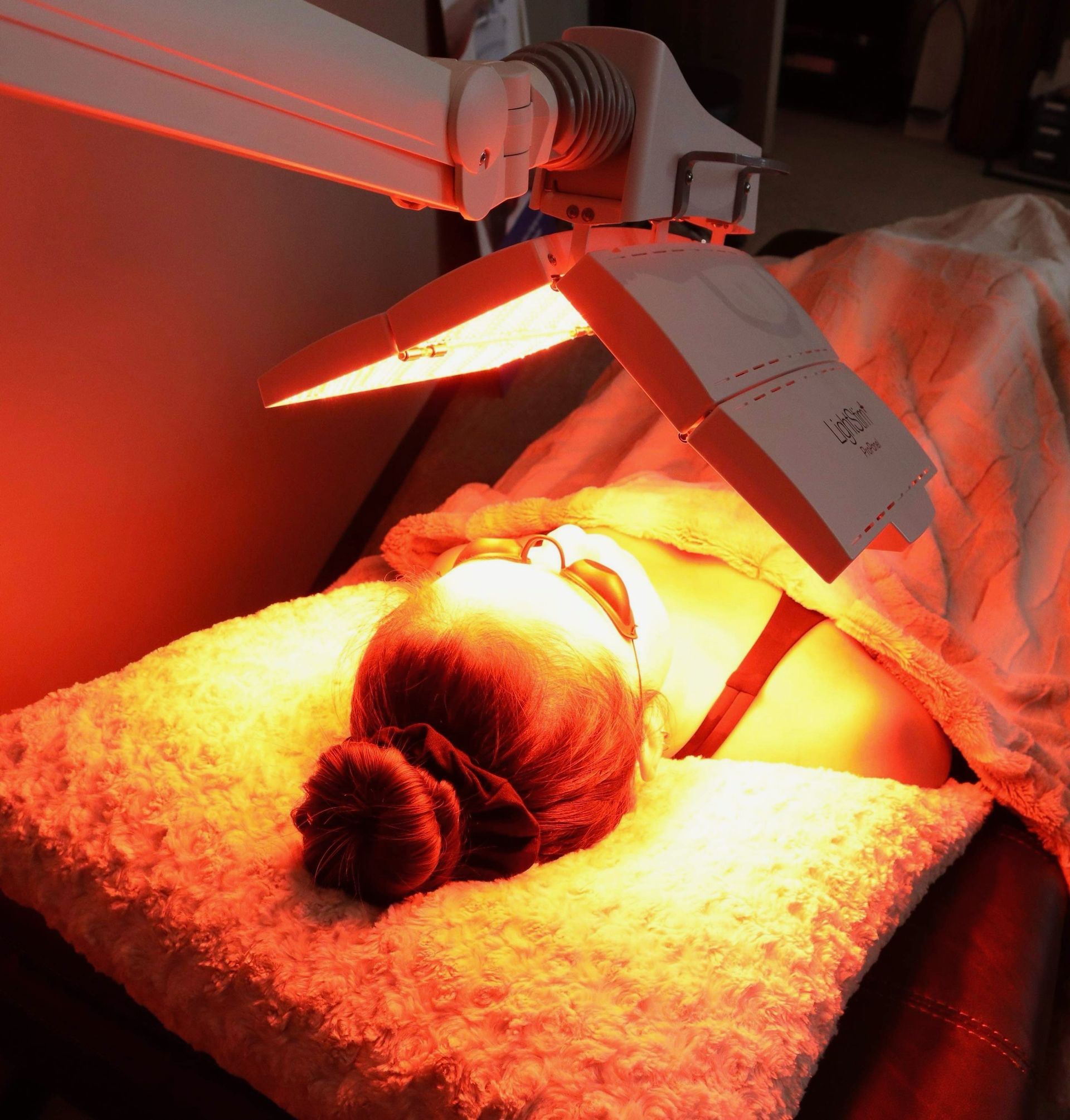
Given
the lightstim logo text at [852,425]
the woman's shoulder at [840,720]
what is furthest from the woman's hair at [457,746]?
the lightstim logo text at [852,425]

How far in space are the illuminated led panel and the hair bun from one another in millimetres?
317

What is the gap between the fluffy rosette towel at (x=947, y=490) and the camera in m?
1.13

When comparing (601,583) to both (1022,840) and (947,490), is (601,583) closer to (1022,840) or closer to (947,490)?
(1022,840)

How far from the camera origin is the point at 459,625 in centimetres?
92

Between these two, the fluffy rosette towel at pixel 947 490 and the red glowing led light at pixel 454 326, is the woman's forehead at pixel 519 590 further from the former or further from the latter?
the fluffy rosette towel at pixel 947 490

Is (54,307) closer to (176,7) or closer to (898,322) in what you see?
(176,7)

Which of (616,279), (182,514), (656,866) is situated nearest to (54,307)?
(182,514)

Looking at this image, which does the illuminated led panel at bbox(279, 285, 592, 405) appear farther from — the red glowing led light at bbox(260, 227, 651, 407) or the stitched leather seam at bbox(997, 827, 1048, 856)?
the stitched leather seam at bbox(997, 827, 1048, 856)

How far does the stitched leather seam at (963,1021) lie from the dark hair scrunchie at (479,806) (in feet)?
1.28

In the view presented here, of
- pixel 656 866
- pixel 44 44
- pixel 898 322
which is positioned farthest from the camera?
pixel 898 322

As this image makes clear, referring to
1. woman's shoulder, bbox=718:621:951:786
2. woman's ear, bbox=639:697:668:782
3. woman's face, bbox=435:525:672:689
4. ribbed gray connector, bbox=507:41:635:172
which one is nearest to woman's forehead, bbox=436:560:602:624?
woman's face, bbox=435:525:672:689

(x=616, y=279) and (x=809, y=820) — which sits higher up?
(x=616, y=279)

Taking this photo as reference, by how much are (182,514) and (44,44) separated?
39.1 inches

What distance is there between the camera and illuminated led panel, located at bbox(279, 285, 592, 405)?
2.42ft
